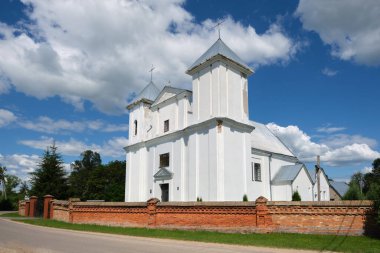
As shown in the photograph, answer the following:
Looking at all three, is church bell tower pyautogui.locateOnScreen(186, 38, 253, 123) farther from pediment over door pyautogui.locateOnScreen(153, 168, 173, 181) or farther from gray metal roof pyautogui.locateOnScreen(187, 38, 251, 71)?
pediment over door pyautogui.locateOnScreen(153, 168, 173, 181)

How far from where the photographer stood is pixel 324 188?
34156 millimetres

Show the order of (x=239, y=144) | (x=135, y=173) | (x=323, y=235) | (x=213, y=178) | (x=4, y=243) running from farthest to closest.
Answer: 1. (x=135, y=173)
2. (x=239, y=144)
3. (x=213, y=178)
4. (x=323, y=235)
5. (x=4, y=243)

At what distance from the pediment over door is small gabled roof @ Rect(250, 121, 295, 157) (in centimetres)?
728

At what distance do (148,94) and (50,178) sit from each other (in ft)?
41.9

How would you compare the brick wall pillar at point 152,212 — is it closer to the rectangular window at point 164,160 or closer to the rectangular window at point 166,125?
the rectangular window at point 164,160

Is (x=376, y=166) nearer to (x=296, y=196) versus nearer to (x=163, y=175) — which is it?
(x=296, y=196)

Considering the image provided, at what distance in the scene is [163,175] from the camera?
26.7 m

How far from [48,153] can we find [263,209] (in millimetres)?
25390

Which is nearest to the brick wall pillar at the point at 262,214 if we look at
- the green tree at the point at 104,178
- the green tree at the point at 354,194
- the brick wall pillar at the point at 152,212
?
the brick wall pillar at the point at 152,212

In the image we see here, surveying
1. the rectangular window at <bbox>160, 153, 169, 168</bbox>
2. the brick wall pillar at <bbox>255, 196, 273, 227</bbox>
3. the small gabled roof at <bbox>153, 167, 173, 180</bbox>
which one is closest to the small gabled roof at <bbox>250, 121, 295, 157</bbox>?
the rectangular window at <bbox>160, 153, 169, 168</bbox>

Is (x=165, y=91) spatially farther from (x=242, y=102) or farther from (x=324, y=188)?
(x=324, y=188)

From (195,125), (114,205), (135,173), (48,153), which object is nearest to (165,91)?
(195,125)

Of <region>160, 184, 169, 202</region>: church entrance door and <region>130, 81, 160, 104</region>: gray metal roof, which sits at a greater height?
<region>130, 81, 160, 104</region>: gray metal roof

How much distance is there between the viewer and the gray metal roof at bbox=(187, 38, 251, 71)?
24464mm
